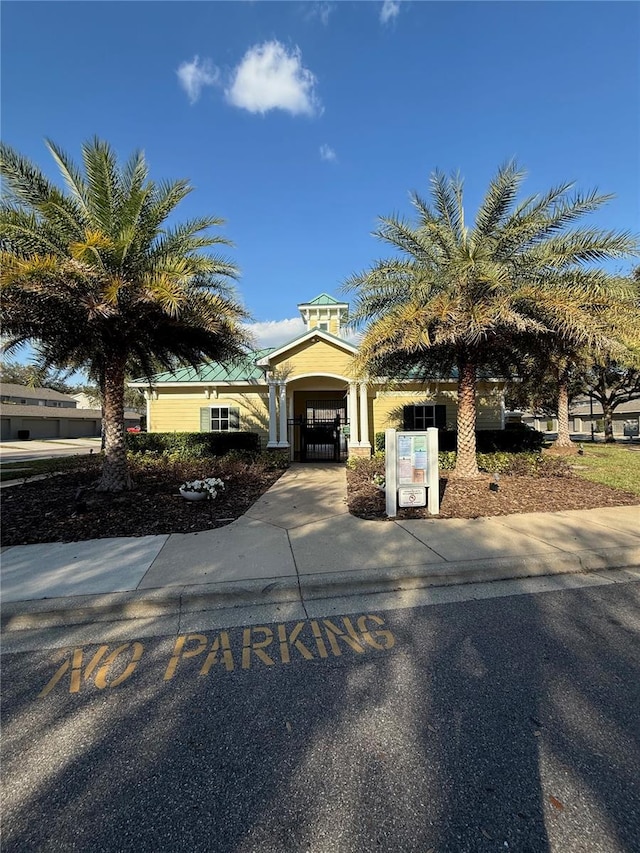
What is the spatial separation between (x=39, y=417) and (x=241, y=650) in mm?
52915

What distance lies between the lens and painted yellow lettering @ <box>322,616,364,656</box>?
3.21m

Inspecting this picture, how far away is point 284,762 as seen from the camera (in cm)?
217

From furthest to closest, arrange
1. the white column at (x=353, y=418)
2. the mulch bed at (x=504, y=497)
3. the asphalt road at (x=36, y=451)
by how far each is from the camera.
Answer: the asphalt road at (x=36, y=451)
the white column at (x=353, y=418)
the mulch bed at (x=504, y=497)

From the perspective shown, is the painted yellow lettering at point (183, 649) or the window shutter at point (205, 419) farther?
the window shutter at point (205, 419)

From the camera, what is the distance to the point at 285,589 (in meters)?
4.16

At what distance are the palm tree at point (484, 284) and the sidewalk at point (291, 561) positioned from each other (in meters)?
3.80

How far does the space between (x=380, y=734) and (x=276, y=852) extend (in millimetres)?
839

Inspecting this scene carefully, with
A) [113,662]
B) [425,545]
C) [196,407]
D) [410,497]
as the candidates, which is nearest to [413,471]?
[410,497]

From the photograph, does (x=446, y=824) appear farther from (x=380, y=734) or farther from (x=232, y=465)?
(x=232, y=465)

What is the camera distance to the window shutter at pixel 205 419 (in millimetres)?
17141

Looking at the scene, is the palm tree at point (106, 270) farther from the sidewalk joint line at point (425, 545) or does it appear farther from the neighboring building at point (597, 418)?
the neighboring building at point (597, 418)

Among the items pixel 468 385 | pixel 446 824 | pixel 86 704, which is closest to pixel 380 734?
pixel 446 824

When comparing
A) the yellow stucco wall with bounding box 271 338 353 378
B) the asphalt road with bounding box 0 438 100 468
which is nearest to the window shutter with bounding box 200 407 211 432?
the yellow stucco wall with bounding box 271 338 353 378

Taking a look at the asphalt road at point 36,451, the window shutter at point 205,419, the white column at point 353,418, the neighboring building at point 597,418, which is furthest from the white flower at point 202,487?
the neighboring building at point 597,418
